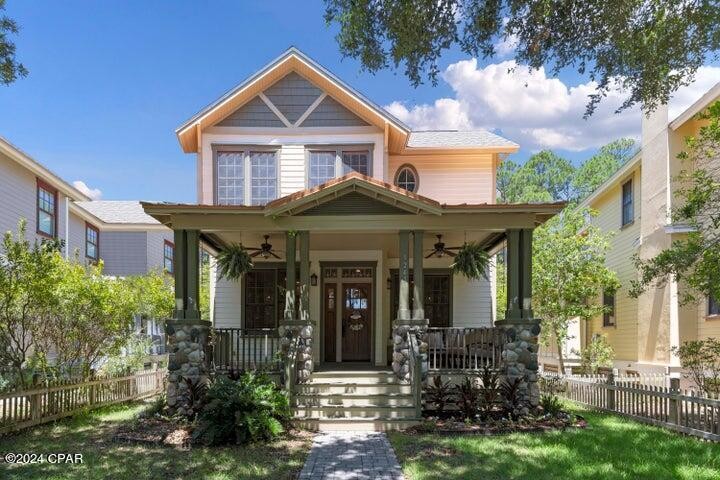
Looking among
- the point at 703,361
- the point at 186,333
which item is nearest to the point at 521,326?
the point at 703,361

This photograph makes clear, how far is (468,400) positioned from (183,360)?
5.09 m

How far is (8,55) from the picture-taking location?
26.3 feet

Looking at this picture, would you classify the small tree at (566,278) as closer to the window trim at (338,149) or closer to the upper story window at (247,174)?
the window trim at (338,149)

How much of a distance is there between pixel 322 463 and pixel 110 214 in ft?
71.0

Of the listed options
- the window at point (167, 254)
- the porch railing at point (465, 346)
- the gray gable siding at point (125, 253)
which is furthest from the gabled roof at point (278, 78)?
the window at point (167, 254)

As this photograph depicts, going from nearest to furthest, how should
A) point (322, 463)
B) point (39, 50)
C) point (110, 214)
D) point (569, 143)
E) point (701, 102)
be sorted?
point (322, 463) → point (701, 102) → point (39, 50) → point (110, 214) → point (569, 143)

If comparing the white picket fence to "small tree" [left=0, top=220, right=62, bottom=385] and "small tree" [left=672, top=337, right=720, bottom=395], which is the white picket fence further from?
"small tree" [left=0, top=220, right=62, bottom=385]

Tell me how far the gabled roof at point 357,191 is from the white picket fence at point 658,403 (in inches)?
191

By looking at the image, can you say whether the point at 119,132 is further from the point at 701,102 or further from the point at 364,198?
the point at 701,102

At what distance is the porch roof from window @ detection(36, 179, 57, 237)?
399 inches

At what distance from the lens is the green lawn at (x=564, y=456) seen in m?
6.20

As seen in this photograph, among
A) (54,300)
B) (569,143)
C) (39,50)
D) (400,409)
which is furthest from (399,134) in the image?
(569,143)

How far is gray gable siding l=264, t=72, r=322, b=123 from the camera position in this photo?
13.8 m

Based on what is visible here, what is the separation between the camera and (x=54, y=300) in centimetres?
1010
